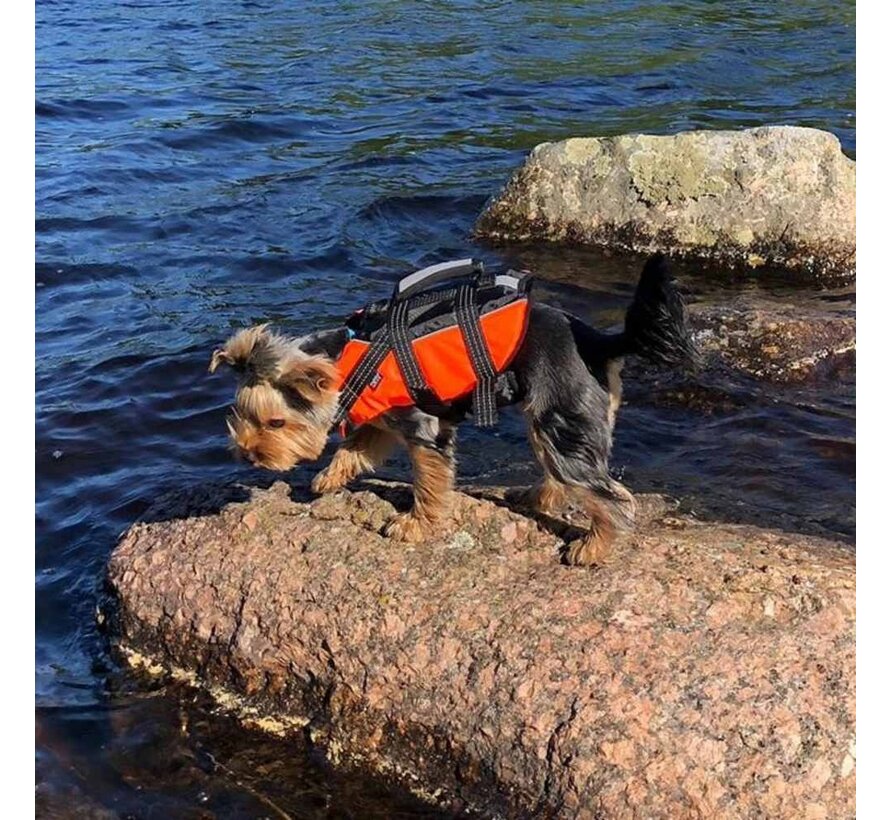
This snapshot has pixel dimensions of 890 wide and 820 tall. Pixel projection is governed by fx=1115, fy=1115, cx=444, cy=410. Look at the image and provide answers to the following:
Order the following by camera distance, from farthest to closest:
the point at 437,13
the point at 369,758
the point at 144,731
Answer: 1. the point at 437,13
2. the point at 144,731
3. the point at 369,758

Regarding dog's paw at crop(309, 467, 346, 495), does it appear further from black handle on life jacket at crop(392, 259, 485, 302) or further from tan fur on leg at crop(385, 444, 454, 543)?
black handle on life jacket at crop(392, 259, 485, 302)

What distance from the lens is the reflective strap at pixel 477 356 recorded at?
539 cm

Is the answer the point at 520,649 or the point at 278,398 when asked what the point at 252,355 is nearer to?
the point at 278,398

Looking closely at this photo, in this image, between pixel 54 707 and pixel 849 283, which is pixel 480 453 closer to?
pixel 54 707

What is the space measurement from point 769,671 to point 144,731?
2.92 m

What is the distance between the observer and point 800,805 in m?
4.13

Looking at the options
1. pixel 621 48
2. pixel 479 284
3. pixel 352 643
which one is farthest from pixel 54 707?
pixel 621 48

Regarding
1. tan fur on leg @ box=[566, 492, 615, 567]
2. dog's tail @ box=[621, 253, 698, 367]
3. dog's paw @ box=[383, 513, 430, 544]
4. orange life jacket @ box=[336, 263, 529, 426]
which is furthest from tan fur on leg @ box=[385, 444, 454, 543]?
dog's tail @ box=[621, 253, 698, 367]

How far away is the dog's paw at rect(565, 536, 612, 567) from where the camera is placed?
5090 millimetres

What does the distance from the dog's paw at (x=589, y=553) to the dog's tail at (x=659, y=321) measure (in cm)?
88


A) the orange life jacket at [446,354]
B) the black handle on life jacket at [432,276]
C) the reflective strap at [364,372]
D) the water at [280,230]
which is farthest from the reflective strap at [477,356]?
the water at [280,230]

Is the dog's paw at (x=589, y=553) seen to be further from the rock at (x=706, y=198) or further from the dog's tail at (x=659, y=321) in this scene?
the rock at (x=706, y=198)

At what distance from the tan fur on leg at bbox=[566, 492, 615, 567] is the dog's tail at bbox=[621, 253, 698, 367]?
2.47 feet

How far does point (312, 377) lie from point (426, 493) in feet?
2.61
